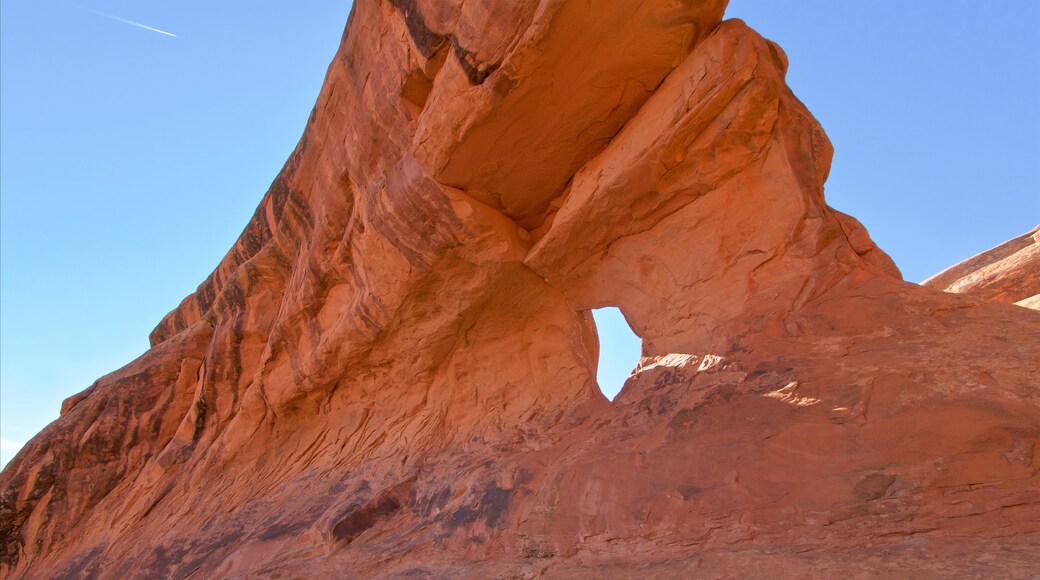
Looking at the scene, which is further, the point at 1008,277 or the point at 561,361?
the point at 1008,277

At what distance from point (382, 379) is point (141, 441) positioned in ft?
17.0

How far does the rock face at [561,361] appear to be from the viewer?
422 centimetres

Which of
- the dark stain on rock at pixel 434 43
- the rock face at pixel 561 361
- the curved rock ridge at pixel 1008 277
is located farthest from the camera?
the curved rock ridge at pixel 1008 277

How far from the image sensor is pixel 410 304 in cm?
821

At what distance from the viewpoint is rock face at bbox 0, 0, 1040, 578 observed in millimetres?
4223

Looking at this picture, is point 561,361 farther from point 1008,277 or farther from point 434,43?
point 1008,277

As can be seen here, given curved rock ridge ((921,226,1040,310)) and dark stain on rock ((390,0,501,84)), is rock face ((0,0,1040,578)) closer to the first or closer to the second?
dark stain on rock ((390,0,501,84))

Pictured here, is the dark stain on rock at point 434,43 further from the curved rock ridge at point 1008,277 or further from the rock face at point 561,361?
the curved rock ridge at point 1008,277

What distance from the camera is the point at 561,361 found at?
316 inches

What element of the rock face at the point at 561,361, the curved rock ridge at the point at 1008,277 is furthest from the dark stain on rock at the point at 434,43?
the curved rock ridge at the point at 1008,277

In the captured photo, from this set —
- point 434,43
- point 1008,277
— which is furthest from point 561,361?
point 1008,277

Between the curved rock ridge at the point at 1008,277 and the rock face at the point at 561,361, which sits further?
the curved rock ridge at the point at 1008,277

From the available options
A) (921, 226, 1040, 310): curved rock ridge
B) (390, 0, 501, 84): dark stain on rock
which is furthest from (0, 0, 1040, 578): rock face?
(921, 226, 1040, 310): curved rock ridge

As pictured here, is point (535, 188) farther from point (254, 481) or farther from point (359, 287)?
point (254, 481)
